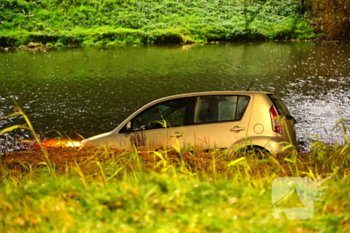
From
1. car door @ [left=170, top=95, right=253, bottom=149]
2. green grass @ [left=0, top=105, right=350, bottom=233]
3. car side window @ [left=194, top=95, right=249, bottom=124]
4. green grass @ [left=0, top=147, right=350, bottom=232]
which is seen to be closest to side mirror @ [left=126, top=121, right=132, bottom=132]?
car door @ [left=170, top=95, right=253, bottom=149]

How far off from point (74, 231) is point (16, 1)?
1498 inches

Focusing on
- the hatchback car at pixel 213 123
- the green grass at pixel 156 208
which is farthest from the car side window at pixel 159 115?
the green grass at pixel 156 208

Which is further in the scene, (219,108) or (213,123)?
(219,108)

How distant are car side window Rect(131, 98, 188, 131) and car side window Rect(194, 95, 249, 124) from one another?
0.30 m

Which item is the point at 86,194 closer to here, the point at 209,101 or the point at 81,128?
the point at 209,101

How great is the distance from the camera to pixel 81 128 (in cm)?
1270

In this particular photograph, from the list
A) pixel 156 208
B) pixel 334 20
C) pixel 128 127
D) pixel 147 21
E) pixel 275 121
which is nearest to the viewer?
pixel 156 208

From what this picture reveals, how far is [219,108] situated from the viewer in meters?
7.65

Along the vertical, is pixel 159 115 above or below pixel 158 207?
below

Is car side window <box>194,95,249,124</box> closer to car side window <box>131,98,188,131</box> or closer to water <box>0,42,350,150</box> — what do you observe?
car side window <box>131,98,188,131</box>

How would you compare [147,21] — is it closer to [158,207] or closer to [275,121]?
[275,121]

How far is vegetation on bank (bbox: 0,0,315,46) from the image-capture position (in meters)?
33.6

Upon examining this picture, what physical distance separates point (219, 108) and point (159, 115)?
116 centimetres

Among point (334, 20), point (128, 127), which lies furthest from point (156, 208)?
point (334, 20)
